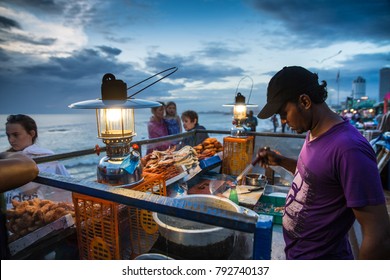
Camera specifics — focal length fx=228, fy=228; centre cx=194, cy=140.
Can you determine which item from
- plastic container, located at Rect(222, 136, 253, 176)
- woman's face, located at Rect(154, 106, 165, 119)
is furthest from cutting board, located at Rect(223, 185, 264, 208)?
woman's face, located at Rect(154, 106, 165, 119)

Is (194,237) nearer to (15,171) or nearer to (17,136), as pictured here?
(15,171)

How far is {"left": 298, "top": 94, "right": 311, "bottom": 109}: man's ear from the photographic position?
1.53m

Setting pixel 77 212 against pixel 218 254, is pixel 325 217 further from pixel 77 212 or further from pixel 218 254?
pixel 77 212

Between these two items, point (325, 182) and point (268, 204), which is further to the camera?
point (268, 204)

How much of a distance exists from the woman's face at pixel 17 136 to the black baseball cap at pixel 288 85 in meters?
3.27

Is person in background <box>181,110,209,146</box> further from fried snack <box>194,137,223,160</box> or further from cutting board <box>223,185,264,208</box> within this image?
cutting board <box>223,185,264,208</box>

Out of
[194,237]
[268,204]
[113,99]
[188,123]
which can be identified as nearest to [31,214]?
[113,99]

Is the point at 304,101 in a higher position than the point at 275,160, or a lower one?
higher

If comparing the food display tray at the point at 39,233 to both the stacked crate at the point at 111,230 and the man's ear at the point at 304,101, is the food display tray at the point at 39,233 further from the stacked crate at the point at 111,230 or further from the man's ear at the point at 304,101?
the man's ear at the point at 304,101

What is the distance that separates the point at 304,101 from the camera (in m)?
1.54

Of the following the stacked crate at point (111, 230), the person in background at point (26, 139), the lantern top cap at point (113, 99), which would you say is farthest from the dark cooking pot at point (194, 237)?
the person in background at point (26, 139)

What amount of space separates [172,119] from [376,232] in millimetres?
5121

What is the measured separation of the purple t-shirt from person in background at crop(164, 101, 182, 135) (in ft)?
14.4
